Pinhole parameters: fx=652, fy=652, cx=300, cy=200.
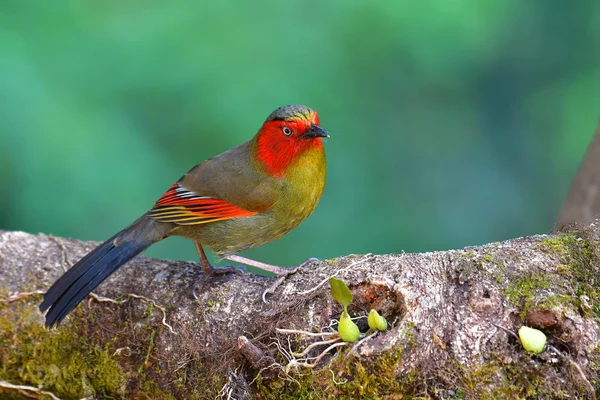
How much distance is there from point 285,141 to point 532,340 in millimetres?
1489

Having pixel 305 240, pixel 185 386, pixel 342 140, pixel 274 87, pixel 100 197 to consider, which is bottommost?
pixel 185 386

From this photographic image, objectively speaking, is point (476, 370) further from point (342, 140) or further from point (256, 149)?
point (342, 140)

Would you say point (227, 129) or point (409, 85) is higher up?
point (409, 85)

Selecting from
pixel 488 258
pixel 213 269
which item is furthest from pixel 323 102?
pixel 488 258

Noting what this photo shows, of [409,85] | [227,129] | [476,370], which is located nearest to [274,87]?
[227,129]

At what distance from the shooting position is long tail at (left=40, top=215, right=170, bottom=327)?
2.59 metres

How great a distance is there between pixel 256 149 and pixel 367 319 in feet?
4.06

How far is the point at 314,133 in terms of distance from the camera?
9.59 ft

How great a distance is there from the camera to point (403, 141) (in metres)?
4.01

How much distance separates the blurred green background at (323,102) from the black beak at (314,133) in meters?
0.87

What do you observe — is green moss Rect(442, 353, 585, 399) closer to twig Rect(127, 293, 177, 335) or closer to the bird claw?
the bird claw

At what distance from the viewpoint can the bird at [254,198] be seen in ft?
9.79

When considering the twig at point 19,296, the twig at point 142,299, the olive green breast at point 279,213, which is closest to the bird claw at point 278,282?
the twig at point 142,299

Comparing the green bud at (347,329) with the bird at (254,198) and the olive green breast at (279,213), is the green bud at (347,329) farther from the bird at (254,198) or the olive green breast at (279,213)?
the olive green breast at (279,213)
